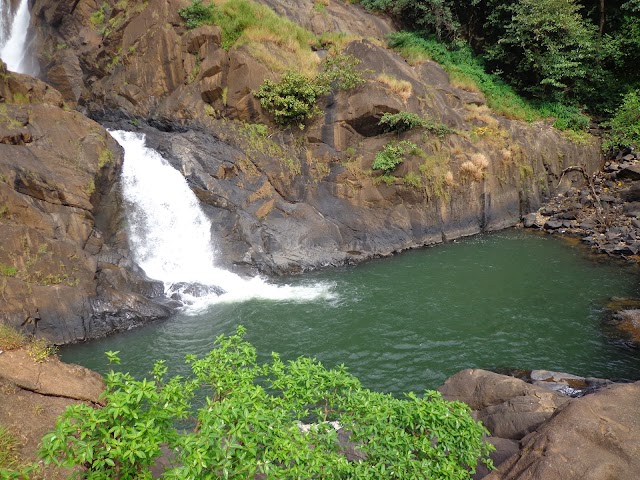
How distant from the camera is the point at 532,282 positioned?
1819 centimetres

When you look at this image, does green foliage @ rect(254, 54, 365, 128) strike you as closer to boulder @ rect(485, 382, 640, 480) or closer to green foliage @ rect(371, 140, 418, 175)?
green foliage @ rect(371, 140, 418, 175)

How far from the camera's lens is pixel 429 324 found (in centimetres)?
1493

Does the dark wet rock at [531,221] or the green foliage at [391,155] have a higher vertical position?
the green foliage at [391,155]

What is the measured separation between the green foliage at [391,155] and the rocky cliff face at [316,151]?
0.43 meters

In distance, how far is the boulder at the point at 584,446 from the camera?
6.48m

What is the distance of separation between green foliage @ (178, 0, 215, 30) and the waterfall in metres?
17.9

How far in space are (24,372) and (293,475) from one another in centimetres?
625

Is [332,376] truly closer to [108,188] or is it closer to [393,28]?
[108,188]

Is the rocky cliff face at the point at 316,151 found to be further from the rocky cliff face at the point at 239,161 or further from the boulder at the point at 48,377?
the boulder at the point at 48,377

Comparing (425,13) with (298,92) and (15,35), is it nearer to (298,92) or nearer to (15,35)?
(298,92)

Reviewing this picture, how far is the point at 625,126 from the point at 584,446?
27.9 metres

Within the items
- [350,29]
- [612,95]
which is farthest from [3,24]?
[612,95]

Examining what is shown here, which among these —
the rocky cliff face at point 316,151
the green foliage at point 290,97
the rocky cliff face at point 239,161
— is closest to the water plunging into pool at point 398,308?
the rocky cliff face at point 239,161

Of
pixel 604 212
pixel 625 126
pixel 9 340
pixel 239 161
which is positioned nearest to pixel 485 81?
pixel 625 126
